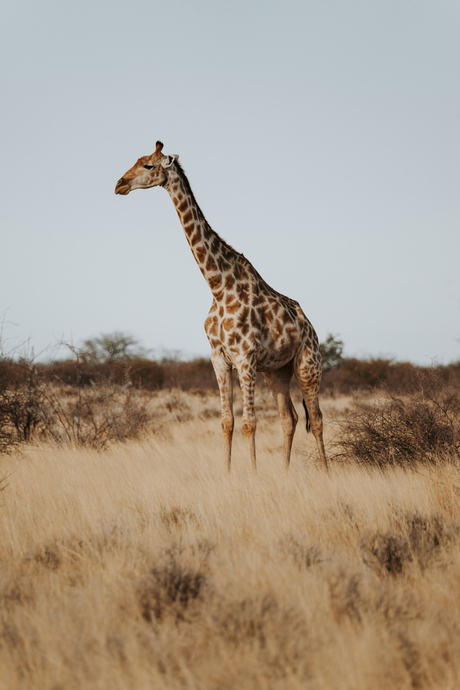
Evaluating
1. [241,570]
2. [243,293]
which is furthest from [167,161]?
[241,570]

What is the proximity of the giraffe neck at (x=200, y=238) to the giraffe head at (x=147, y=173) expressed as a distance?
177 mm

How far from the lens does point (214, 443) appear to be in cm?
889

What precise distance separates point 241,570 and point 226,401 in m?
3.15

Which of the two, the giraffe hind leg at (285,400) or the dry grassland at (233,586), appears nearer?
the dry grassland at (233,586)

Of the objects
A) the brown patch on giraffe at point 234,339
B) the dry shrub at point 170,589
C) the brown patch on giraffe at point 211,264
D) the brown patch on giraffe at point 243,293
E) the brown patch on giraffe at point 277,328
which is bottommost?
the dry shrub at point 170,589

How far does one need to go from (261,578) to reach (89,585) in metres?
0.86

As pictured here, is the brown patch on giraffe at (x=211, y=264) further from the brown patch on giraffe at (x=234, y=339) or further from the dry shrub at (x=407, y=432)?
the dry shrub at (x=407, y=432)

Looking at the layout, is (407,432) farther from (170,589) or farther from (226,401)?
(170,589)

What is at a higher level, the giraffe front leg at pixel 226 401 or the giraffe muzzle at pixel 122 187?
the giraffe muzzle at pixel 122 187

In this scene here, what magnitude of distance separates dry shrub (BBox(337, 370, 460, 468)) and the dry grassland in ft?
3.77

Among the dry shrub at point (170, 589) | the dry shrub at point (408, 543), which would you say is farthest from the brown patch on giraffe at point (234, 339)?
the dry shrub at point (170, 589)

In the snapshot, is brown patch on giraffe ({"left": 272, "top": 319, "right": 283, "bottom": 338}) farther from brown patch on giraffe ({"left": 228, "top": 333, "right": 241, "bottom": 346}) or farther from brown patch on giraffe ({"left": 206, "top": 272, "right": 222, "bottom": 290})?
brown patch on giraffe ({"left": 206, "top": 272, "right": 222, "bottom": 290})

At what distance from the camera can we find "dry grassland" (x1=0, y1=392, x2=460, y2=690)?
1844 mm

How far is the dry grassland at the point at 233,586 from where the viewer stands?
6.05ft
